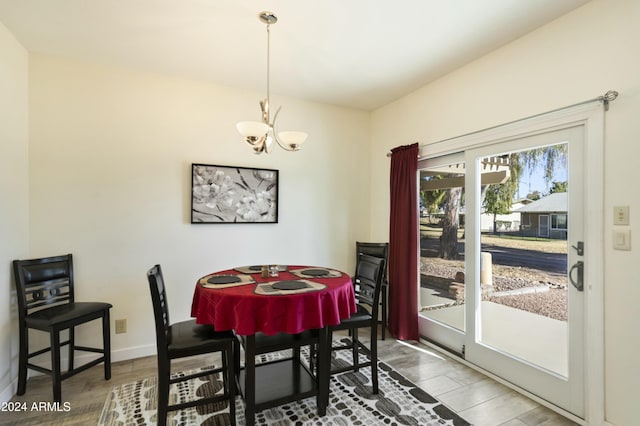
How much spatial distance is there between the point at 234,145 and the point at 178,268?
142 centimetres

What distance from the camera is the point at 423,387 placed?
2482mm

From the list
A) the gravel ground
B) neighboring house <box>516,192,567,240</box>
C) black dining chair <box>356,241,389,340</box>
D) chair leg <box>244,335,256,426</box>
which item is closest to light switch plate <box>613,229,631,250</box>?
neighboring house <box>516,192,567,240</box>

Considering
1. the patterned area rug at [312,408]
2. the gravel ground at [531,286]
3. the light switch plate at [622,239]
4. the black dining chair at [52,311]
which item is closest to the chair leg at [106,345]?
the black dining chair at [52,311]

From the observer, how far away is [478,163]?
2824mm

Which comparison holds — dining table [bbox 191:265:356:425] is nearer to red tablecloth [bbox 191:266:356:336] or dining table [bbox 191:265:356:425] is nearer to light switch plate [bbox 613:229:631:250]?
red tablecloth [bbox 191:266:356:336]

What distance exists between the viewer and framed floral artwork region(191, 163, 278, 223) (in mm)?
3211

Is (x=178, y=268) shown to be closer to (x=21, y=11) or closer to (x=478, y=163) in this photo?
(x=21, y=11)

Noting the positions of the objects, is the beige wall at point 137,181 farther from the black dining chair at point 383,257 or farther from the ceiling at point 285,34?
the black dining chair at point 383,257

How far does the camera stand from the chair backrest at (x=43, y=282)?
2.37m

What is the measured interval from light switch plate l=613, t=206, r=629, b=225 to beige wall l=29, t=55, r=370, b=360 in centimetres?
273

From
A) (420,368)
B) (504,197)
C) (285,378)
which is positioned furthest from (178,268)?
(504,197)

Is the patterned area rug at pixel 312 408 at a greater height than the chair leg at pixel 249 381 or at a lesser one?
lesser

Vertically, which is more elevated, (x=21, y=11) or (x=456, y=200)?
(x=21, y=11)

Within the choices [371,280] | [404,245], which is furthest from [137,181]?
[404,245]
